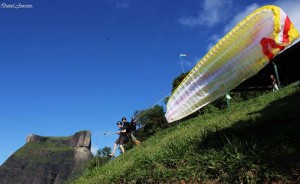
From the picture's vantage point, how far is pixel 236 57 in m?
6.29

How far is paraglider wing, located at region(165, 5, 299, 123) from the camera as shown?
559cm

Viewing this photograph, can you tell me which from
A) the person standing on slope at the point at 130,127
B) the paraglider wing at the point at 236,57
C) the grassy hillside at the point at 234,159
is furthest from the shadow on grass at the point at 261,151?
the person standing on slope at the point at 130,127

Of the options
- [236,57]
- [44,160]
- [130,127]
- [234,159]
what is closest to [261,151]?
[234,159]

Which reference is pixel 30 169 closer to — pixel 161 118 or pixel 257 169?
pixel 161 118

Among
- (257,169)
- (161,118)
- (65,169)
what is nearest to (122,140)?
(257,169)

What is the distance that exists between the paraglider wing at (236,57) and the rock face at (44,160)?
15360cm

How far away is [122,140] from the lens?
17.5m

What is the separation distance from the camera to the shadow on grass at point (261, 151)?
5875 mm

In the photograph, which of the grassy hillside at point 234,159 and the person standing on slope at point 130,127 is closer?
the grassy hillside at point 234,159

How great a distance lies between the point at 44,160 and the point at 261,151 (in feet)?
556

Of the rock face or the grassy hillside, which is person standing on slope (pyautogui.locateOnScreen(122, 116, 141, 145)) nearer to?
the grassy hillside

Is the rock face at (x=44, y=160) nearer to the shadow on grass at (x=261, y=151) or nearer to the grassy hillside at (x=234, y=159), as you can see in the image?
the grassy hillside at (x=234, y=159)

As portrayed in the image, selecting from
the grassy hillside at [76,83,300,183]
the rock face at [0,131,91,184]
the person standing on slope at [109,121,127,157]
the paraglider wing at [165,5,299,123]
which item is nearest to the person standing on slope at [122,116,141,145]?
the person standing on slope at [109,121,127,157]

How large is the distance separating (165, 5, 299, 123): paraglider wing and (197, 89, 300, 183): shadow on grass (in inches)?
42.5
